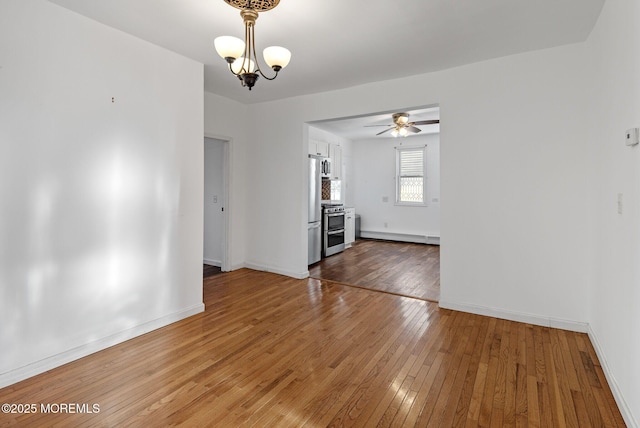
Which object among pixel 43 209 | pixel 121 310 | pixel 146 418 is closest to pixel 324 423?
pixel 146 418

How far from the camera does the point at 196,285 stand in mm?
3559

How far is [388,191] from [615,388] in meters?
6.76

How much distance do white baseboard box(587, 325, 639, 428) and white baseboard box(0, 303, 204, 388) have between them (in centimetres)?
349

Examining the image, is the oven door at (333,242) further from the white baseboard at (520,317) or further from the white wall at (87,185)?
the white wall at (87,185)

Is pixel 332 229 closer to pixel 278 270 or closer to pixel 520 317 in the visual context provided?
pixel 278 270

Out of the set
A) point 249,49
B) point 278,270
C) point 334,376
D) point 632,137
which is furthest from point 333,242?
point 632,137

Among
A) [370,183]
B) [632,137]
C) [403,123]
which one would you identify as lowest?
[632,137]

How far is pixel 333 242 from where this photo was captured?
6.73m

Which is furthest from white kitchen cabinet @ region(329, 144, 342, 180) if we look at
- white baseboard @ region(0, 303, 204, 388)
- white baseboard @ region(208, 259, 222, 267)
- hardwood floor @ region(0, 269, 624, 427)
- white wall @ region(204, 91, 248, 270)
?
white baseboard @ region(0, 303, 204, 388)

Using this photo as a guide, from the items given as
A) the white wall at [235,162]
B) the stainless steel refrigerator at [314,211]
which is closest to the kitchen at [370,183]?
the stainless steel refrigerator at [314,211]

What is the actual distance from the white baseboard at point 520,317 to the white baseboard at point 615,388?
0.24 metres

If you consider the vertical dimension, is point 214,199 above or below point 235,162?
below

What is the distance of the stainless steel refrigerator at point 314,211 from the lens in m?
5.70

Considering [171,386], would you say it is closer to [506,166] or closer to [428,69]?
[506,166]
